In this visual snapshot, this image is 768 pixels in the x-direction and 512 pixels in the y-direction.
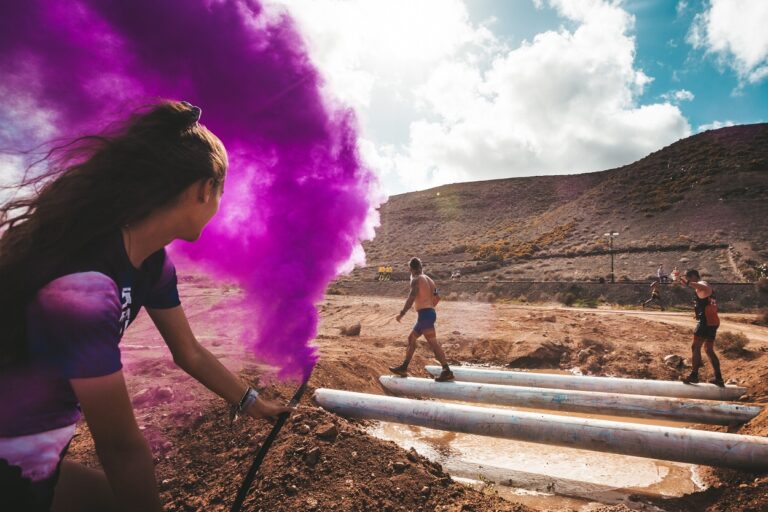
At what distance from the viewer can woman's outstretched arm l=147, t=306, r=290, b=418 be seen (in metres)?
1.92

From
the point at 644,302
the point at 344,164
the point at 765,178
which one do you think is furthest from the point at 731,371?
the point at 765,178

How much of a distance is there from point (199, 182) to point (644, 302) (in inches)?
1035

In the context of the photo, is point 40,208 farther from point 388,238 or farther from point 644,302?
point 388,238

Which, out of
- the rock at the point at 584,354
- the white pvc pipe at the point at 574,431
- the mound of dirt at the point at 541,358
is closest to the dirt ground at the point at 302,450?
the white pvc pipe at the point at 574,431

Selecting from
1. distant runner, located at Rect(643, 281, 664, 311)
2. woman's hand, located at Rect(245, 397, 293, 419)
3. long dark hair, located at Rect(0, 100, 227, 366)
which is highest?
long dark hair, located at Rect(0, 100, 227, 366)

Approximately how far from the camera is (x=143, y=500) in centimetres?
124

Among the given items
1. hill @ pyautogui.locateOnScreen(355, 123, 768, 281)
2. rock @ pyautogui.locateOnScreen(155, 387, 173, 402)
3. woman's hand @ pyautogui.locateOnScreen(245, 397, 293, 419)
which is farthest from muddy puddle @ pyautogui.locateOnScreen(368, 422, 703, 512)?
hill @ pyautogui.locateOnScreen(355, 123, 768, 281)

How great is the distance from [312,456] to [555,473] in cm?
339

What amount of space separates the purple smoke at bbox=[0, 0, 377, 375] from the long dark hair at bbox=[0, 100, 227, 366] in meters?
2.40

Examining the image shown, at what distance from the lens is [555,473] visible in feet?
18.0

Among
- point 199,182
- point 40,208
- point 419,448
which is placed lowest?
point 419,448

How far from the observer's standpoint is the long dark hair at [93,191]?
1.14 m

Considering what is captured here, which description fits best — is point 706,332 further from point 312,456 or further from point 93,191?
point 93,191

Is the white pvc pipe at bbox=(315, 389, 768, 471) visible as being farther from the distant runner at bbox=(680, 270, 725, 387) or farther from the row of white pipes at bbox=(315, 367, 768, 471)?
the distant runner at bbox=(680, 270, 725, 387)
